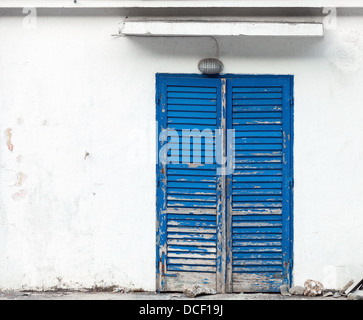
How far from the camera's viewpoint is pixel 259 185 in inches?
224

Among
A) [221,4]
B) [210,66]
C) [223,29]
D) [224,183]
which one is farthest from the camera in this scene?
[224,183]

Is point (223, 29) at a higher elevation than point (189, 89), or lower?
higher

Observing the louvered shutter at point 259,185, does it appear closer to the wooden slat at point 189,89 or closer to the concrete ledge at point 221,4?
the wooden slat at point 189,89

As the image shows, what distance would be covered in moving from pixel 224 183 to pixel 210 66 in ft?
4.09

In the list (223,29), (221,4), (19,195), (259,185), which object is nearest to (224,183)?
(259,185)

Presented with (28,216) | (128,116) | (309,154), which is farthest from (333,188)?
(28,216)

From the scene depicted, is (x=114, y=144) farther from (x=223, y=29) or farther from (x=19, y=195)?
(x=223, y=29)

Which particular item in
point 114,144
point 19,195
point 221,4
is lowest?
point 19,195

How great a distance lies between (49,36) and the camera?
18.6 ft

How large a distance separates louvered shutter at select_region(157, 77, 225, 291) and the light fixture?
0.39 ft

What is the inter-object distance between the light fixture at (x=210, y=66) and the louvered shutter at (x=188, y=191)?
119 millimetres

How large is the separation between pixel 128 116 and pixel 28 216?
1.53 m

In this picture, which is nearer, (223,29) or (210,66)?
(223,29)

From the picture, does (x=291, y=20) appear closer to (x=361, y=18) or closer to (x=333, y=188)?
(x=361, y=18)
